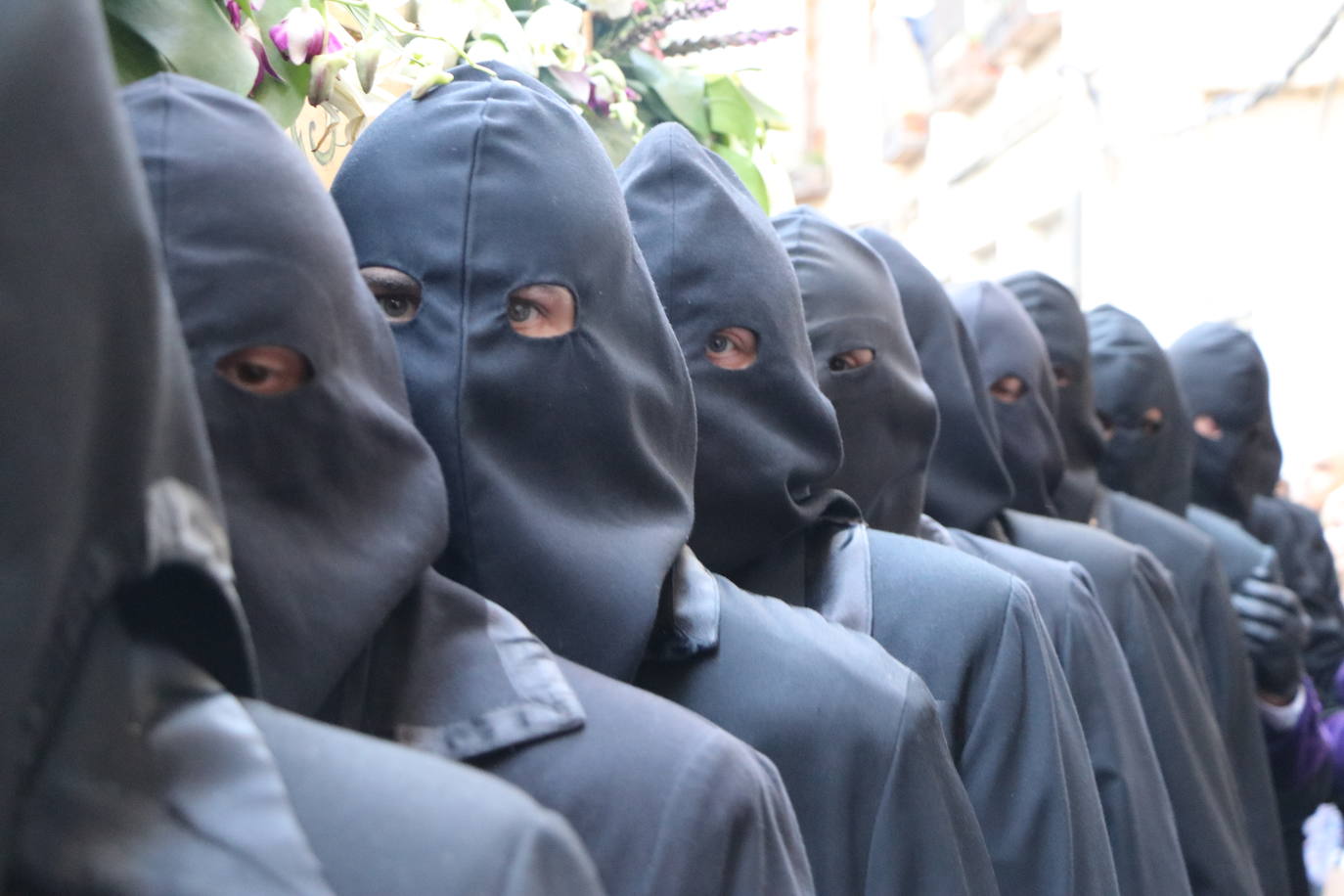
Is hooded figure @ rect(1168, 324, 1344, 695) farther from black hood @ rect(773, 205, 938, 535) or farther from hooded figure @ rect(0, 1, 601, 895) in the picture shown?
hooded figure @ rect(0, 1, 601, 895)

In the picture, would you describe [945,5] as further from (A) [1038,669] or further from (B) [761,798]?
(B) [761,798]

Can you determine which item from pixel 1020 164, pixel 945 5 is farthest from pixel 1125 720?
pixel 945 5

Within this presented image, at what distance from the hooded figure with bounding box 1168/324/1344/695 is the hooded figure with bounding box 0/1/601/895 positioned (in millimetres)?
4205

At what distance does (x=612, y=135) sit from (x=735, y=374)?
2.01 ft

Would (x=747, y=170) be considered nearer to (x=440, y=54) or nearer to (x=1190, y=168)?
(x=440, y=54)

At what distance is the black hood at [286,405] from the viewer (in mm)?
1201

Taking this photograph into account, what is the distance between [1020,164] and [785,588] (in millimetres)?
7610

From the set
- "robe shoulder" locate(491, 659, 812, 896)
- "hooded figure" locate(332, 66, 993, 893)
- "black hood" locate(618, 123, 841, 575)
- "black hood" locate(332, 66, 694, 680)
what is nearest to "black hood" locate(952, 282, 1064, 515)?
"black hood" locate(618, 123, 841, 575)

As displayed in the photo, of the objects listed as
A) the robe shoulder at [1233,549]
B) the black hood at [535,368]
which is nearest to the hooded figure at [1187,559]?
the robe shoulder at [1233,549]

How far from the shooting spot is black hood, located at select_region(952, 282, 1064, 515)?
3.31 m

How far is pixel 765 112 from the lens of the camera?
2.99m

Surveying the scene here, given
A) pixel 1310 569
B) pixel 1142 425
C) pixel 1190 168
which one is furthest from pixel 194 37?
pixel 1190 168

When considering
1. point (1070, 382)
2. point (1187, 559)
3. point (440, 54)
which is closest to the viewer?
point (440, 54)

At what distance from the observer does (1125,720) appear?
248 cm
